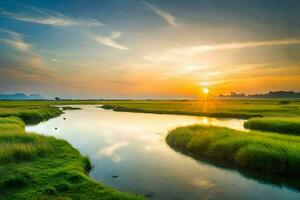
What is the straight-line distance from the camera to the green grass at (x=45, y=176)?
549 inches

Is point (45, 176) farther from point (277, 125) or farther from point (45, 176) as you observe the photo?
point (277, 125)

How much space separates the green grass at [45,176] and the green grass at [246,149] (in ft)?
39.2

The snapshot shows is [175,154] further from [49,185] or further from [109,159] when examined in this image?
[49,185]

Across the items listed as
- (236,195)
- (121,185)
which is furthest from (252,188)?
(121,185)

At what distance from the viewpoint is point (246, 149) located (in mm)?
23359

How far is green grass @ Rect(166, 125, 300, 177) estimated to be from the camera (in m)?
20.8

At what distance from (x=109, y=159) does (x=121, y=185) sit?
7.44 metres

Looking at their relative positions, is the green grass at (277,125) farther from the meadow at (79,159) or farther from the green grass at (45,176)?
the green grass at (45,176)

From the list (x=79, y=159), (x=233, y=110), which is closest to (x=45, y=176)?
(x=79, y=159)

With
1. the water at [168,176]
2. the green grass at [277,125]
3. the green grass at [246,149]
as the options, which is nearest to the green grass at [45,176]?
the water at [168,176]

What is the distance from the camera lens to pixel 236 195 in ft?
55.0

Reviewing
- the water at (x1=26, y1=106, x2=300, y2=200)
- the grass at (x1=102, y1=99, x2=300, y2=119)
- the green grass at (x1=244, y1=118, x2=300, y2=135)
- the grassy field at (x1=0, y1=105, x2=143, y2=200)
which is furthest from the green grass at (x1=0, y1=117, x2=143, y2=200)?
the grass at (x1=102, y1=99, x2=300, y2=119)

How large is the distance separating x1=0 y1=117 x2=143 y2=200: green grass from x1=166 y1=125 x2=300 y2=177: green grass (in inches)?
471

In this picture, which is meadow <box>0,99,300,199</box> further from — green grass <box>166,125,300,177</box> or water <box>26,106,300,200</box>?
water <box>26,106,300,200</box>
